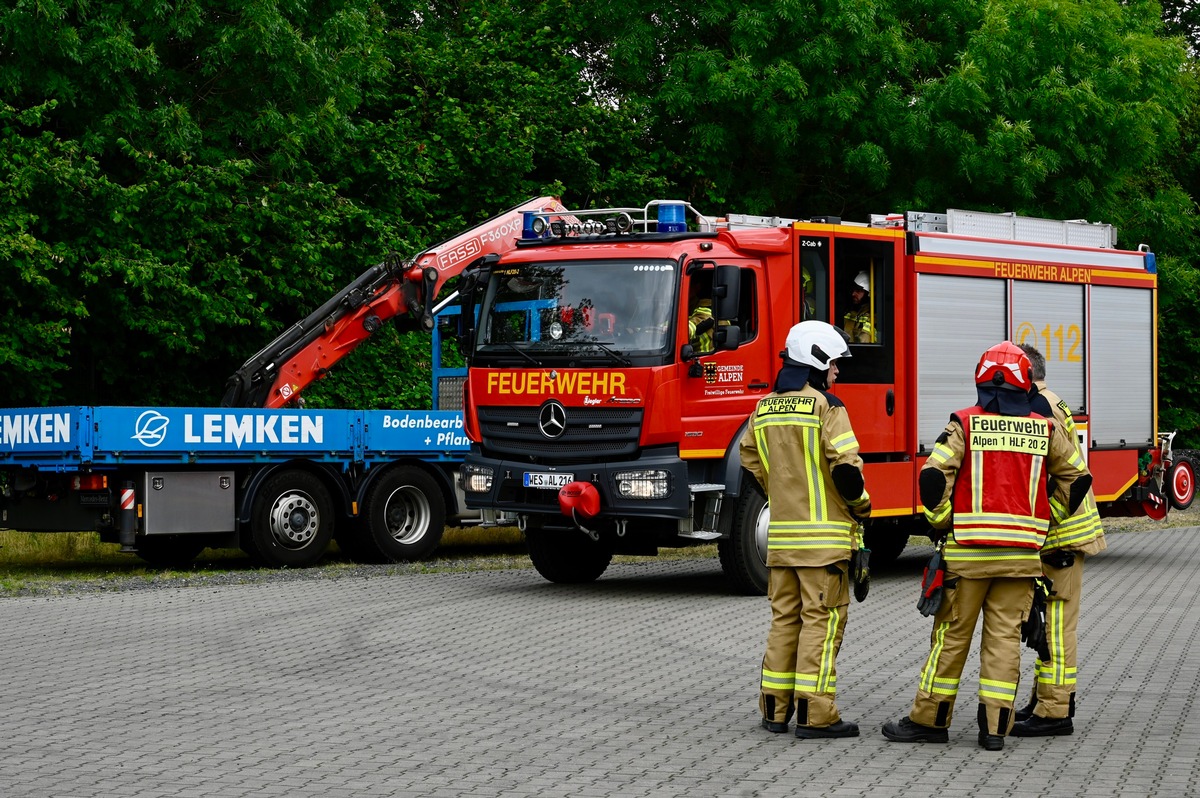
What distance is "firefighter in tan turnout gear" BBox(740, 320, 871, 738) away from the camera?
7688mm

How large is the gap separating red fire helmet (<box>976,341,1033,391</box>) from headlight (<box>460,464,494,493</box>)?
6.77 metres

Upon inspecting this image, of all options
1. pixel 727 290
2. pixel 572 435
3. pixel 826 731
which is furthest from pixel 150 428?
pixel 826 731

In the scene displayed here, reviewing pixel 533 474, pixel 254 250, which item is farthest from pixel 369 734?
pixel 254 250

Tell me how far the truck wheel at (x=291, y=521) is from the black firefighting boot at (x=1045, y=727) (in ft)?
30.8

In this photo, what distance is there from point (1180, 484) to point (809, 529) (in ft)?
37.4

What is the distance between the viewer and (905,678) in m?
9.49

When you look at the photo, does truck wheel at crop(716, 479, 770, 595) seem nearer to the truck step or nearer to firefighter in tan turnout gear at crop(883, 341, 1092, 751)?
the truck step

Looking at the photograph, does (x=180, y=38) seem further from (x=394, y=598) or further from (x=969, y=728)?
(x=969, y=728)

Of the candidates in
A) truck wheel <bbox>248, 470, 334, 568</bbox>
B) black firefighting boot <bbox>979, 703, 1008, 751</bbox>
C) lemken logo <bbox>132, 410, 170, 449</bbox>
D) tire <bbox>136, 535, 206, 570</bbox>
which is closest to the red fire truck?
truck wheel <bbox>248, 470, 334, 568</bbox>

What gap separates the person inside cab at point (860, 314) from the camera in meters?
14.4

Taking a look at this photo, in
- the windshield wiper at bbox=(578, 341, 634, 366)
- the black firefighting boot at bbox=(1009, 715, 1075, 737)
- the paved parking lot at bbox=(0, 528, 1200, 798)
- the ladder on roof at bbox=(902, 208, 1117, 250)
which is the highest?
the ladder on roof at bbox=(902, 208, 1117, 250)

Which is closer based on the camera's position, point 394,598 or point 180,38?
point 394,598

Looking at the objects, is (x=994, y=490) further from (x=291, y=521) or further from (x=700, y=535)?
(x=291, y=521)

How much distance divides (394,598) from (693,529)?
255cm
